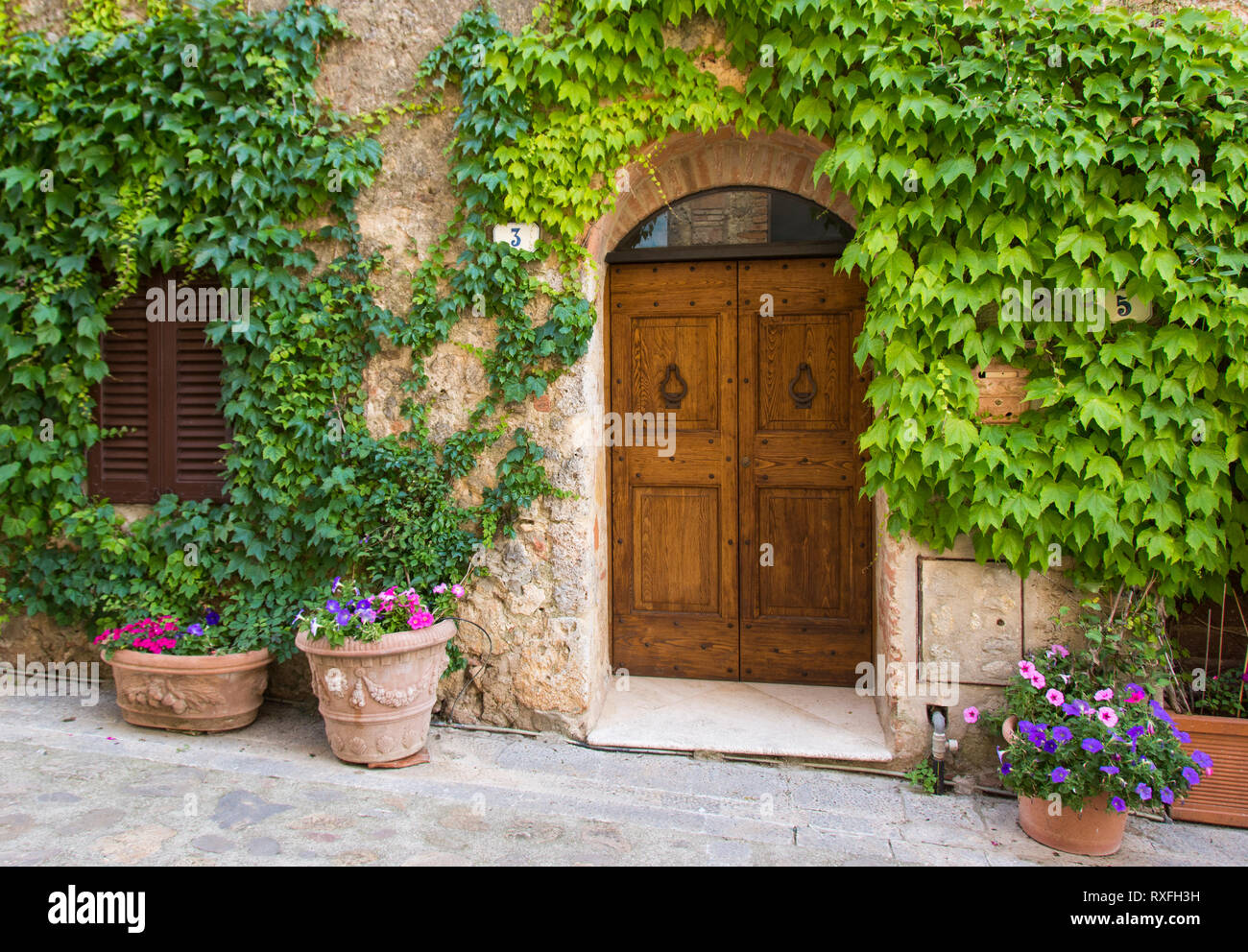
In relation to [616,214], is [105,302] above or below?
below

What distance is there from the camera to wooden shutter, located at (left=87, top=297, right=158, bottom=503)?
4477 millimetres

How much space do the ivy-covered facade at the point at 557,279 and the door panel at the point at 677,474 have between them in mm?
143

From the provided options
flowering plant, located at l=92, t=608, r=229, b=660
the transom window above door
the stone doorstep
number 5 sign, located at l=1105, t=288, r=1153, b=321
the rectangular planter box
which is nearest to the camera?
the rectangular planter box

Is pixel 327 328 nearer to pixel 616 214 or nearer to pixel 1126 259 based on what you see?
pixel 616 214

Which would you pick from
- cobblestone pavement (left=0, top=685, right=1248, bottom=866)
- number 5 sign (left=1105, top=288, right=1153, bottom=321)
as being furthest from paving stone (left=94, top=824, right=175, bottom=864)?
number 5 sign (left=1105, top=288, right=1153, bottom=321)

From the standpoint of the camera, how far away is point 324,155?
403cm

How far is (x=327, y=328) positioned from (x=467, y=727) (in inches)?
86.8

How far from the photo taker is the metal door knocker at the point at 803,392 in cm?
436

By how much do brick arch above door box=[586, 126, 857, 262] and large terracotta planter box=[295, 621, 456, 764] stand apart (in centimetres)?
213

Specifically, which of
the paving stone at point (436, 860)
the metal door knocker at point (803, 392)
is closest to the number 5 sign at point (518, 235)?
the metal door knocker at point (803, 392)

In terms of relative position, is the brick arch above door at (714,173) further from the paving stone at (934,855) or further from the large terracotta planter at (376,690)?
the paving stone at (934,855)

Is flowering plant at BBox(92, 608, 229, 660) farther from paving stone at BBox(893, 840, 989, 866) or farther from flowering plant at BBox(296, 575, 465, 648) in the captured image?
paving stone at BBox(893, 840, 989, 866)

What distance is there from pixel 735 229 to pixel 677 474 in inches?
55.8

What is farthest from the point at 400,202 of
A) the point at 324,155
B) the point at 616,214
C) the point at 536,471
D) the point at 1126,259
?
the point at 1126,259
